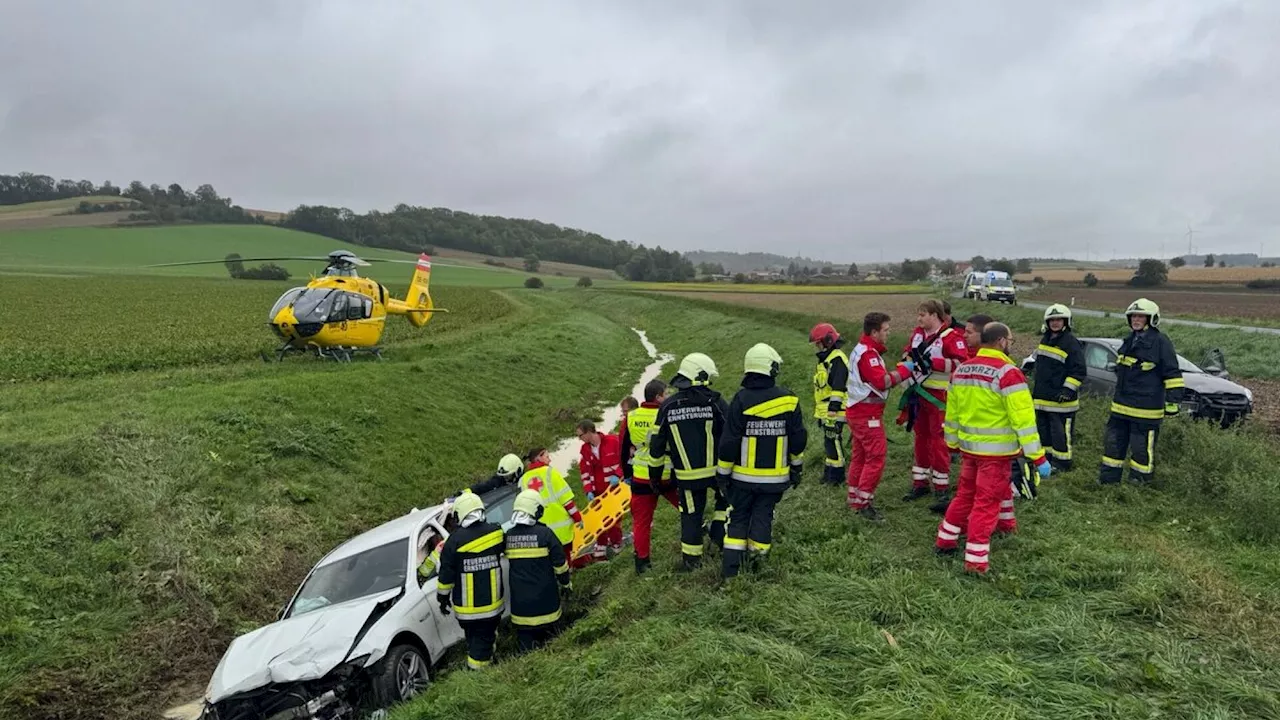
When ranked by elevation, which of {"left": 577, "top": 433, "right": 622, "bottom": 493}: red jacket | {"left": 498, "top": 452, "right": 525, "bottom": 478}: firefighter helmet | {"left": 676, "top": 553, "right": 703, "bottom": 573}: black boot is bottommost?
{"left": 676, "top": 553, "right": 703, "bottom": 573}: black boot

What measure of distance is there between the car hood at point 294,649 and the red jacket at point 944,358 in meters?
6.50

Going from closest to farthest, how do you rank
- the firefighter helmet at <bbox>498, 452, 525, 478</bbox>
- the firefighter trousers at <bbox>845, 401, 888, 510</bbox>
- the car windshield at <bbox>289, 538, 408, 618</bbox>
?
the car windshield at <bbox>289, 538, 408, 618</bbox>
the firefighter trousers at <bbox>845, 401, 888, 510</bbox>
the firefighter helmet at <bbox>498, 452, 525, 478</bbox>

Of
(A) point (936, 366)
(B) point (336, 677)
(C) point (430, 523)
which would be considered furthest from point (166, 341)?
(A) point (936, 366)

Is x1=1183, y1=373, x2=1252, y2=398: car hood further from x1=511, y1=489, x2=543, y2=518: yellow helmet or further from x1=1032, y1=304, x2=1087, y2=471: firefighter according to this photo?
x1=511, y1=489, x2=543, y2=518: yellow helmet

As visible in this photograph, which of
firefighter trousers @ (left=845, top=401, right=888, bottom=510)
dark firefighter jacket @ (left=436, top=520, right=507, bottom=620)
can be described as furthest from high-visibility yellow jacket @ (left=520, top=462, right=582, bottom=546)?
firefighter trousers @ (left=845, top=401, right=888, bottom=510)

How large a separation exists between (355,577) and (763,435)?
478cm

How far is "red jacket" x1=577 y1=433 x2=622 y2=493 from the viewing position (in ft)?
31.0

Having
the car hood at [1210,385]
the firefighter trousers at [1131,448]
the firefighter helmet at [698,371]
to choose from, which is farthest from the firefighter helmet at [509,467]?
the car hood at [1210,385]

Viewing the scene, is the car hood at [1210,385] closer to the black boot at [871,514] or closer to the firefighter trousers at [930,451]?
the firefighter trousers at [930,451]

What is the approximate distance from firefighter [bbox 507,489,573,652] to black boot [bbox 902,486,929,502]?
450cm

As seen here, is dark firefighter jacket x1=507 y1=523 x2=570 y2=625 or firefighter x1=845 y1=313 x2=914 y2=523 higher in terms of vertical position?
firefighter x1=845 y1=313 x2=914 y2=523

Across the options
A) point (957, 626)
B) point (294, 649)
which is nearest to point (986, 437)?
point (957, 626)

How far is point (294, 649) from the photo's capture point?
5891 mm

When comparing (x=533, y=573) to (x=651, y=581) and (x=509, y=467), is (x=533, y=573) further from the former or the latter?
(x=509, y=467)
